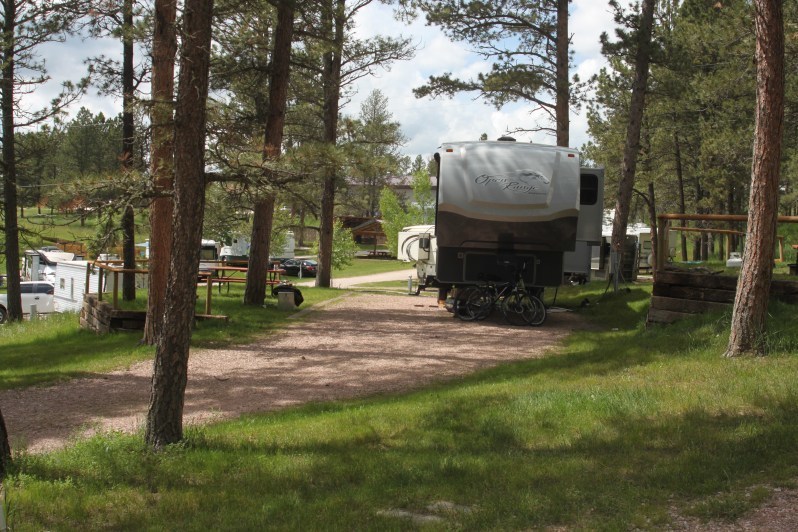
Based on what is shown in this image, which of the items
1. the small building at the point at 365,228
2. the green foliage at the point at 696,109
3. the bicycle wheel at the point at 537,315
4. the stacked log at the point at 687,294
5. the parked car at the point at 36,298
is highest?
the green foliage at the point at 696,109

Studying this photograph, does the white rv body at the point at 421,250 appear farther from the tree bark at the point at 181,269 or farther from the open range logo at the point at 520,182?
the tree bark at the point at 181,269

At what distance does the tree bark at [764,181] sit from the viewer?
27.8 ft

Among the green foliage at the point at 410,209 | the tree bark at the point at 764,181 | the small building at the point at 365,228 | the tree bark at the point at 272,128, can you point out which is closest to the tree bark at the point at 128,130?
the tree bark at the point at 272,128

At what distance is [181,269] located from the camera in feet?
21.3

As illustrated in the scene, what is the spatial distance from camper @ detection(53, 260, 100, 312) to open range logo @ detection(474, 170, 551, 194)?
15.3 m

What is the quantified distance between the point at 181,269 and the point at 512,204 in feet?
28.5

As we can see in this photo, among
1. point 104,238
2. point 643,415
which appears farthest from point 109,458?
point 104,238

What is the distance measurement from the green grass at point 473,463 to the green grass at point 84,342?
15.3 ft

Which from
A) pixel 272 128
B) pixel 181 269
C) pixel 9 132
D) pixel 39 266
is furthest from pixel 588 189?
pixel 39 266

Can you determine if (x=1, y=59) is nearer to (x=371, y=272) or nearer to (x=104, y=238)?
(x=104, y=238)

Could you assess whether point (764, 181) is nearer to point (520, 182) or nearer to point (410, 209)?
point (520, 182)

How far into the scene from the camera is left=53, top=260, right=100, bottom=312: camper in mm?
26272

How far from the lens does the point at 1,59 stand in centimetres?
1877

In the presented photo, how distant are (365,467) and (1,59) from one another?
674 inches
